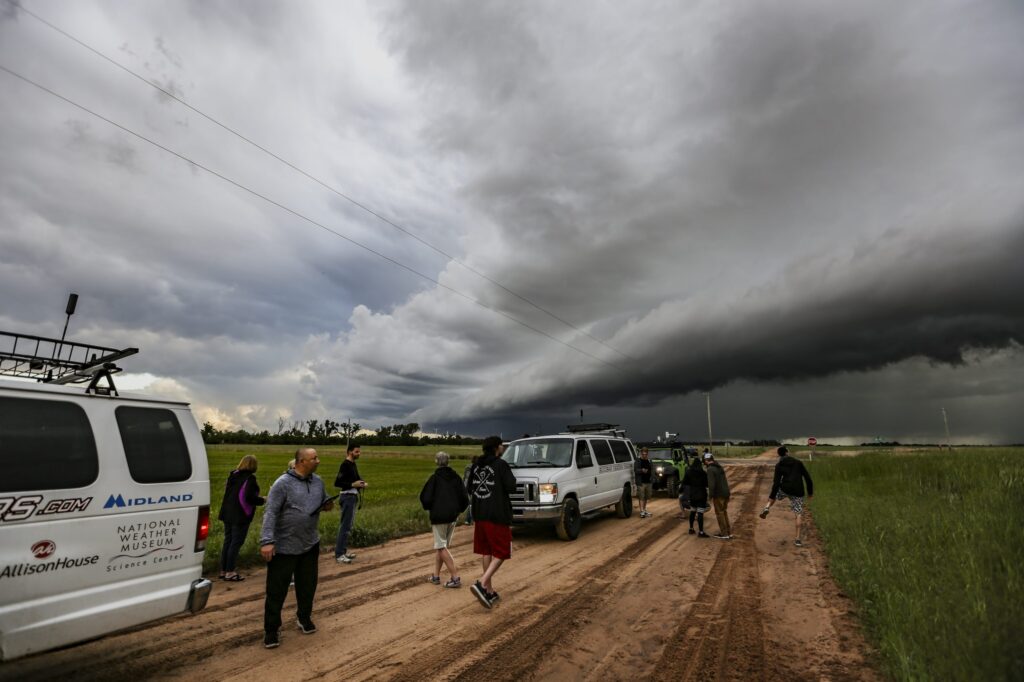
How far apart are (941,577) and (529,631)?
441cm

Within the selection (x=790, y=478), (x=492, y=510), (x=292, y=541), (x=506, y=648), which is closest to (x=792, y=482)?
(x=790, y=478)

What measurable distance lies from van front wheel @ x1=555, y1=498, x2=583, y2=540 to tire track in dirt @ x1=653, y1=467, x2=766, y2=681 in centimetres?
299

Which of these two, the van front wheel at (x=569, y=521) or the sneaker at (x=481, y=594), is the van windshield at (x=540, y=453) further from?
the sneaker at (x=481, y=594)

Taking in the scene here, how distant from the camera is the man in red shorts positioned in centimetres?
627

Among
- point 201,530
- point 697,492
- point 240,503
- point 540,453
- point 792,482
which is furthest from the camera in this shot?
point 540,453

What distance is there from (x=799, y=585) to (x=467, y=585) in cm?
467

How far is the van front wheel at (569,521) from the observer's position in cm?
1022

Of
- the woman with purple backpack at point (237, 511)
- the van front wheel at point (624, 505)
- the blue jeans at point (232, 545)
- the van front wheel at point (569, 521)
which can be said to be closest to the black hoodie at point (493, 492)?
the woman with purple backpack at point (237, 511)

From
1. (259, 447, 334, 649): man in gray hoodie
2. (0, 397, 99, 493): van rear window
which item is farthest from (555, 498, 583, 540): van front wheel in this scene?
(0, 397, 99, 493): van rear window

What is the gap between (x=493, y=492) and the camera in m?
6.40

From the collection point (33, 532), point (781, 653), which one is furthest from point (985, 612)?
point (33, 532)

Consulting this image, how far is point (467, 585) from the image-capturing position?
705 centimetres

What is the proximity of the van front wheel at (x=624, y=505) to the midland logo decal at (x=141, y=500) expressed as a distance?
36.1ft

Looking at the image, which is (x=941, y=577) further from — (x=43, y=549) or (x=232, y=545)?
(x=232, y=545)
